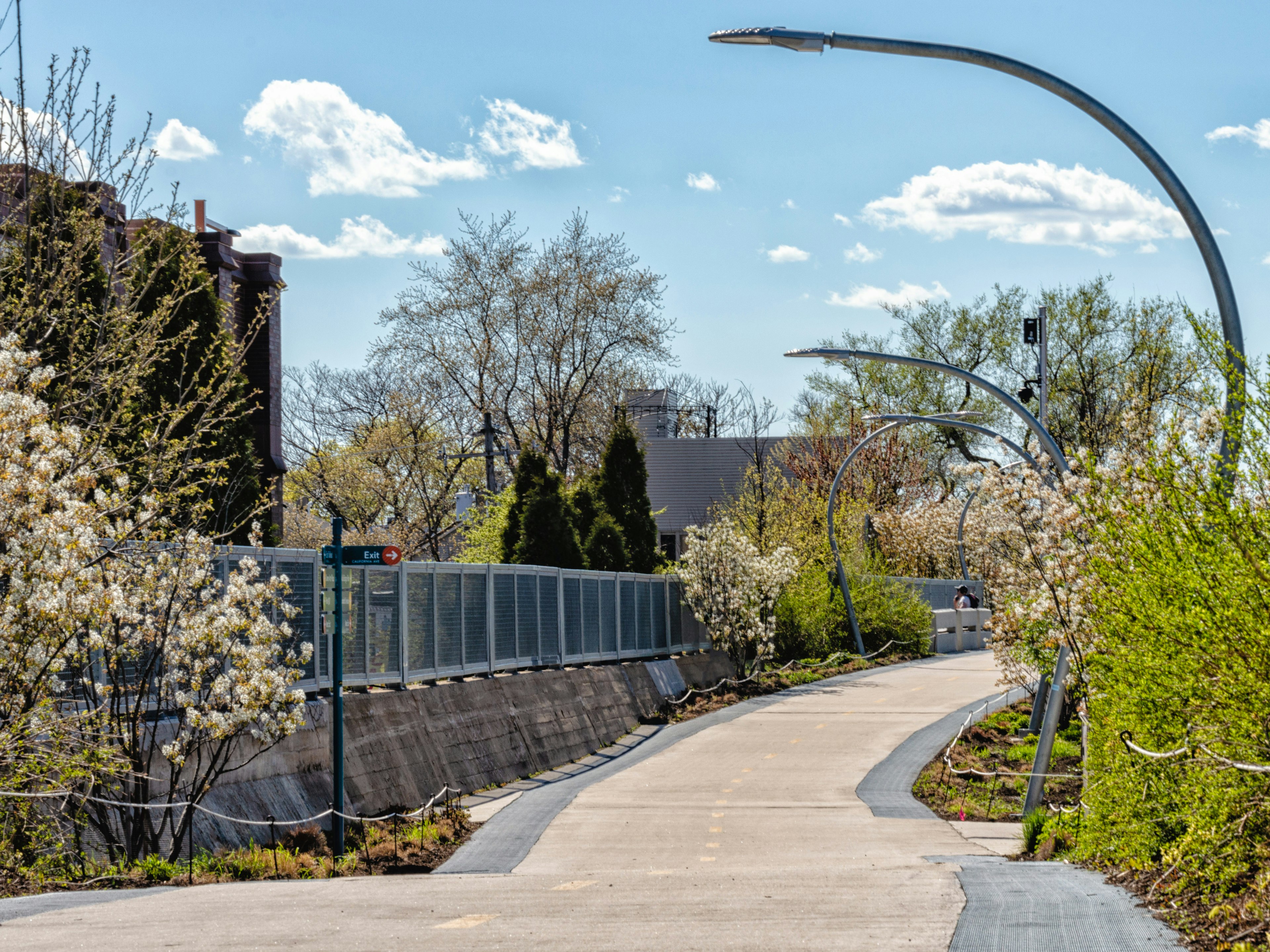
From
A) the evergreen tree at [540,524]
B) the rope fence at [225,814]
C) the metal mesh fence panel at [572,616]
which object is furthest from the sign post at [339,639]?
the evergreen tree at [540,524]

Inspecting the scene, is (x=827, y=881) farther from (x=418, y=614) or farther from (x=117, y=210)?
(x=117, y=210)

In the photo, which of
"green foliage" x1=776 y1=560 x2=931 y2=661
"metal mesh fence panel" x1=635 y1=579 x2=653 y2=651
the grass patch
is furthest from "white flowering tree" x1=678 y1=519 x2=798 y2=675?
the grass patch

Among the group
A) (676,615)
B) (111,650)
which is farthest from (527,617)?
(111,650)

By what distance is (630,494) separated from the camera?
32.6 meters

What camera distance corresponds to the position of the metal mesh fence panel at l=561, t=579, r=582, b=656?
74.9ft

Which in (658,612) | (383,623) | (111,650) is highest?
(111,650)

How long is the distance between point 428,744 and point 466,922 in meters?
8.44

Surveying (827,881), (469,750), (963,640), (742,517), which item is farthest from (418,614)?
(963,640)

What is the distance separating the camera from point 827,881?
10125mm

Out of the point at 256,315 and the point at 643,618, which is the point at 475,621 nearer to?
the point at 643,618

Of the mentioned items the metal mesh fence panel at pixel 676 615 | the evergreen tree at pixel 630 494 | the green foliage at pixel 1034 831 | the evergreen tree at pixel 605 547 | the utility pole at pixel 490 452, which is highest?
the utility pole at pixel 490 452

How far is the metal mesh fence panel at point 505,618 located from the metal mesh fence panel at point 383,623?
Result: 121 inches

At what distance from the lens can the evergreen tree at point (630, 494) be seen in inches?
1267

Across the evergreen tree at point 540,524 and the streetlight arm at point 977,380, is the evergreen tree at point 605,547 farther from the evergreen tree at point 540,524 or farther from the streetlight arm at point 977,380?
the streetlight arm at point 977,380
